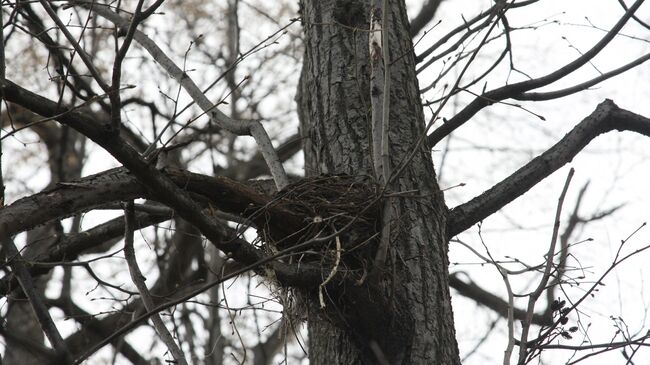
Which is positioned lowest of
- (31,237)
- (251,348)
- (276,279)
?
(276,279)

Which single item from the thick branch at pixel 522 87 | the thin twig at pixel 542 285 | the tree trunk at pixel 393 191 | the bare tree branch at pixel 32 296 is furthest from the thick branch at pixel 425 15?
the bare tree branch at pixel 32 296

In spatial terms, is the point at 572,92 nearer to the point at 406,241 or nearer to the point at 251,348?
the point at 406,241

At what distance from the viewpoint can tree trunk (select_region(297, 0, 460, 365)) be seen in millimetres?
2748

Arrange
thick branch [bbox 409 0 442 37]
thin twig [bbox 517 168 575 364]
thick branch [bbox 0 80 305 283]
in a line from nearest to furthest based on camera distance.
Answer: thick branch [bbox 0 80 305 283]
thin twig [bbox 517 168 575 364]
thick branch [bbox 409 0 442 37]

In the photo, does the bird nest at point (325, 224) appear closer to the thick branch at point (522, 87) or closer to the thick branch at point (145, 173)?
the thick branch at point (145, 173)

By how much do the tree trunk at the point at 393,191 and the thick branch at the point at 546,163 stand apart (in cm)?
12

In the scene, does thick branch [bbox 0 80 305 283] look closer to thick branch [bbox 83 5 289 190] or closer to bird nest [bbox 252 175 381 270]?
bird nest [bbox 252 175 381 270]

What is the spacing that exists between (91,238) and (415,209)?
1529 millimetres

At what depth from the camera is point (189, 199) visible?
8.11 ft

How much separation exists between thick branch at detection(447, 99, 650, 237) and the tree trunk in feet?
0.38

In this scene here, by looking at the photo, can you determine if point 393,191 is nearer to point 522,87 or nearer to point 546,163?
point 546,163

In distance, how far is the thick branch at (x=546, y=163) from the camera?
322 centimetres

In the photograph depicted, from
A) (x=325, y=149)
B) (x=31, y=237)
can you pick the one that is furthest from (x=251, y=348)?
(x=325, y=149)

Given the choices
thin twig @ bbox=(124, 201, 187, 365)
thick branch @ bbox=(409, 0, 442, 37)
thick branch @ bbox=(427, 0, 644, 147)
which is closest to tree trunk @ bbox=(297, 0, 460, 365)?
thick branch @ bbox=(427, 0, 644, 147)
